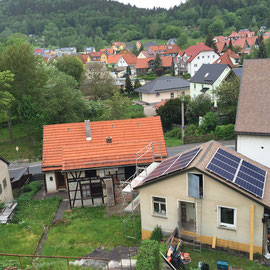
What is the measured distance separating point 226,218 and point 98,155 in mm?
12433

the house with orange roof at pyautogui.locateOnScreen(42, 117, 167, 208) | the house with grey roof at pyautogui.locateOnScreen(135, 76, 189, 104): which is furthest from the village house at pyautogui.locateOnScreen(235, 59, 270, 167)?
the house with grey roof at pyautogui.locateOnScreen(135, 76, 189, 104)

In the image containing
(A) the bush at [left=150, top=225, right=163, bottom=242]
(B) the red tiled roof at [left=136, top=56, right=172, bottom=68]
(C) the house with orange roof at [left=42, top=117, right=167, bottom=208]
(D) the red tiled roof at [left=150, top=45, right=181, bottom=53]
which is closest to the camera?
(A) the bush at [left=150, top=225, right=163, bottom=242]

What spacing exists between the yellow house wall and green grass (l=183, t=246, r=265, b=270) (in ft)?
1.54

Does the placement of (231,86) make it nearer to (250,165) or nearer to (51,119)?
(51,119)

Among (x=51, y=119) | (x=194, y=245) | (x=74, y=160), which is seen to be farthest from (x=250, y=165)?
(x=51, y=119)

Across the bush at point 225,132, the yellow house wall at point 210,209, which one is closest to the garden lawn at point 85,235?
the yellow house wall at point 210,209

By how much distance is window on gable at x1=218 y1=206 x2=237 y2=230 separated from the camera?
601 inches

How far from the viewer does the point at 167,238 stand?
16.7 metres

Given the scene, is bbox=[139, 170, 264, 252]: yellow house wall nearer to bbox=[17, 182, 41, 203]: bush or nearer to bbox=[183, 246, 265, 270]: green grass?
bbox=[183, 246, 265, 270]: green grass

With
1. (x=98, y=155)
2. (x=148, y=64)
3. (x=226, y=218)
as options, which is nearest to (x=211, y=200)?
(x=226, y=218)

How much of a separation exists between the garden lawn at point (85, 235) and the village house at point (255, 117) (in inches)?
382

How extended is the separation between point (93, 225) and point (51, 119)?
2623 centimetres

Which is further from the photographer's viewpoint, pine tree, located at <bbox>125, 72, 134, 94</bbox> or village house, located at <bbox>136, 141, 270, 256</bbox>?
pine tree, located at <bbox>125, 72, 134, 94</bbox>

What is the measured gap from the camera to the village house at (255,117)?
22094 mm
